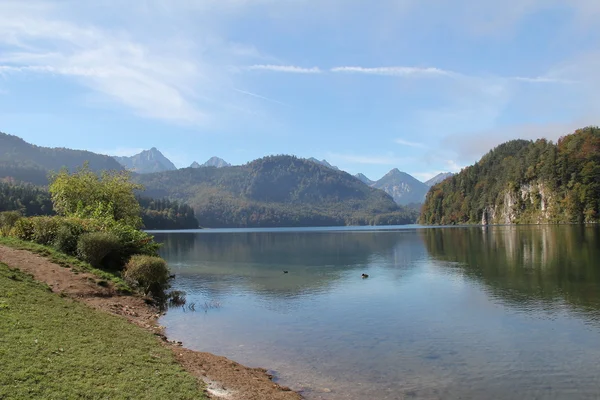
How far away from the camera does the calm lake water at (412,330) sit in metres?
15.8

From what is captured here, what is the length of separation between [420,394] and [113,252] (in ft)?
95.9

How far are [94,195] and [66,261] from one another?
2642 cm

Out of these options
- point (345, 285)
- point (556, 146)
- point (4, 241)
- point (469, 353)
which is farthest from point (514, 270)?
point (556, 146)

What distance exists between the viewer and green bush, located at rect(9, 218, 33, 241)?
3797 centimetres

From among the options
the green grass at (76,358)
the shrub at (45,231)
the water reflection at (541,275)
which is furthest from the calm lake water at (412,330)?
the shrub at (45,231)

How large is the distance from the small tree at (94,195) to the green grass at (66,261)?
16.9 m

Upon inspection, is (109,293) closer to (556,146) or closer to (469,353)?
(469,353)

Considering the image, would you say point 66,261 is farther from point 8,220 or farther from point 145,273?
point 8,220

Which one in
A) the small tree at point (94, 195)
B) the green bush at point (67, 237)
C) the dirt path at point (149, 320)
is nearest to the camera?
the dirt path at point (149, 320)

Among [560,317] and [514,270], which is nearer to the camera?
[560,317]

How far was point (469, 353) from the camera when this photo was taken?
1914cm

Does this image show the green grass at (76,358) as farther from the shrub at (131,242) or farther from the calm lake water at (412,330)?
the shrub at (131,242)

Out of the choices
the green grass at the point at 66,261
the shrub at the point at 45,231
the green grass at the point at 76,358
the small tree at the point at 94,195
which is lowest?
the green grass at the point at 76,358

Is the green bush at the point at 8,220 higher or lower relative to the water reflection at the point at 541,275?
higher
